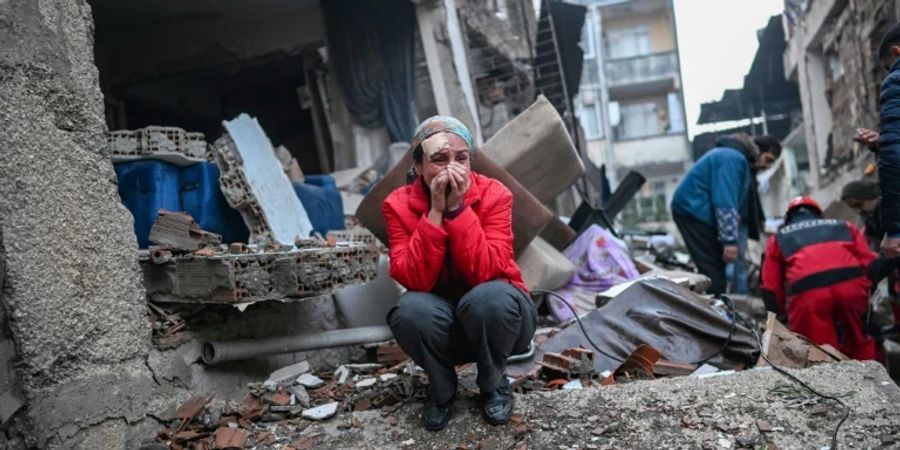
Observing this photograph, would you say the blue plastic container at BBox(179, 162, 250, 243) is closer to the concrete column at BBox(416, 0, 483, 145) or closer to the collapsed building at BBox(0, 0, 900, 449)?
the collapsed building at BBox(0, 0, 900, 449)

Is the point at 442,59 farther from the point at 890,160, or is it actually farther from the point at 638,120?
the point at 638,120

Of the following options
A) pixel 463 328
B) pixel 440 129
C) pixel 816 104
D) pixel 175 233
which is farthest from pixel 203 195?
pixel 816 104

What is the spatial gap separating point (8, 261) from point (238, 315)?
1285 millimetres

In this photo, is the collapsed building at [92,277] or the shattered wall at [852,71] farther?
the shattered wall at [852,71]

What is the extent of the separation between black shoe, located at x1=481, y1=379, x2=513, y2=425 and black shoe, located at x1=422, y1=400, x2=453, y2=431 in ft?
0.53

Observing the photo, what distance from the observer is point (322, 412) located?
2.79m

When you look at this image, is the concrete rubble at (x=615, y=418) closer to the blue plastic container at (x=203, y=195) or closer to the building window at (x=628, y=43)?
the blue plastic container at (x=203, y=195)

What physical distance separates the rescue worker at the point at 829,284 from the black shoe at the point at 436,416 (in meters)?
2.89

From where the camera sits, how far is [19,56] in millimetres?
2281

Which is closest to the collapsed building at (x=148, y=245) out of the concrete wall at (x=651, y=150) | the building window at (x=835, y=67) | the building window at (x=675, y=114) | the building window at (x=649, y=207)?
the building window at (x=835, y=67)

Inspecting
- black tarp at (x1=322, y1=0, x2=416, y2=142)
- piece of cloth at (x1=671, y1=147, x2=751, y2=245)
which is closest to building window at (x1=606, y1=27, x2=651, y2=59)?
black tarp at (x1=322, y1=0, x2=416, y2=142)

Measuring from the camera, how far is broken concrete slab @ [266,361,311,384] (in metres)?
3.23

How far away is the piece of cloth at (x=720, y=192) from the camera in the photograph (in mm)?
5367

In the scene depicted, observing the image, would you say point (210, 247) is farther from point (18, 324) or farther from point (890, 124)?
point (890, 124)
